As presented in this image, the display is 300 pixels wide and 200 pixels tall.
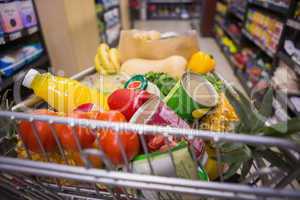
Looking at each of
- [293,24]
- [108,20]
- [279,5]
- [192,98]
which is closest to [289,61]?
[293,24]

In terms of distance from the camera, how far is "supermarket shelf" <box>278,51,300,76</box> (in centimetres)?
134

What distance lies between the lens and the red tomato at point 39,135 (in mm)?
428

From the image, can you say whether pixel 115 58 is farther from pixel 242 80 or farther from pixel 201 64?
pixel 242 80

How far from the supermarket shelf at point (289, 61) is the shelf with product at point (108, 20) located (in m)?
1.96

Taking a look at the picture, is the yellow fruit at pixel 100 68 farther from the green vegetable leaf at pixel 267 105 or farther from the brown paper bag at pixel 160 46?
the green vegetable leaf at pixel 267 105

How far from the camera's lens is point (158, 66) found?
2.98 ft

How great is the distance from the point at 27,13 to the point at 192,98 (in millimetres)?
1563

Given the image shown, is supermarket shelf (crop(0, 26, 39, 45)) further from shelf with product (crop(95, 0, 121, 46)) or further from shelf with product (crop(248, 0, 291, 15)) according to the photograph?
shelf with product (crop(248, 0, 291, 15))

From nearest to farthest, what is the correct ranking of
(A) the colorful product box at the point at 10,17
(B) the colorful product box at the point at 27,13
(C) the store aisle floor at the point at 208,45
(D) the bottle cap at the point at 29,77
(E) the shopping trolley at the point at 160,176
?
(E) the shopping trolley at the point at 160,176 < (D) the bottle cap at the point at 29,77 < (A) the colorful product box at the point at 10,17 < (B) the colorful product box at the point at 27,13 < (C) the store aisle floor at the point at 208,45

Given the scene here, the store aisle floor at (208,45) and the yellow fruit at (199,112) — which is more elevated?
the yellow fruit at (199,112)

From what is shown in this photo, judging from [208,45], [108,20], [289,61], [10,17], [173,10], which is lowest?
[208,45]

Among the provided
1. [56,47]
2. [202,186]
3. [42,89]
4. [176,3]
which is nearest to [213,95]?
[202,186]

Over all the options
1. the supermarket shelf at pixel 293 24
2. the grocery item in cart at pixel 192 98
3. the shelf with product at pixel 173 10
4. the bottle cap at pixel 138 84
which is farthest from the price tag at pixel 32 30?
the shelf with product at pixel 173 10

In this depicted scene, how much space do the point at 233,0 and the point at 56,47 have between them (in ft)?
8.64
